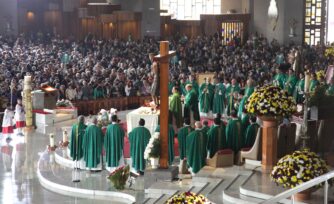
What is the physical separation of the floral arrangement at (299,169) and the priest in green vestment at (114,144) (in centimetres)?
658

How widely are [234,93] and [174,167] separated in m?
7.73

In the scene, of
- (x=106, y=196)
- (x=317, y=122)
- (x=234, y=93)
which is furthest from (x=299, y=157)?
(x=234, y=93)

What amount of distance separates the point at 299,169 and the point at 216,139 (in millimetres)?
5526

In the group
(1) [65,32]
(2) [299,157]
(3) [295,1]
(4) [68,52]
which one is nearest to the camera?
(2) [299,157]

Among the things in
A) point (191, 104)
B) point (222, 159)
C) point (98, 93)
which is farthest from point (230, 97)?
point (222, 159)

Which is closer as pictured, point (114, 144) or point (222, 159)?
point (222, 159)

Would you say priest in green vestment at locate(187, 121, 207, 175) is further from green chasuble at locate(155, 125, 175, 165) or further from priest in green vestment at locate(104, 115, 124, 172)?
priest in green vestment at locate(104, 115, 124, 172)

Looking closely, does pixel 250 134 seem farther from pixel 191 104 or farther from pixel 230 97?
pixel 230 97

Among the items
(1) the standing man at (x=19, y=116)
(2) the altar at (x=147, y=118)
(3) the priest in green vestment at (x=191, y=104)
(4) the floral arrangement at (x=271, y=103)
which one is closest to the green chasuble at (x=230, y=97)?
(3) the priest in green vestment at (x=191, y=104)

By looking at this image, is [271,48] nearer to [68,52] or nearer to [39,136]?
[68,52]

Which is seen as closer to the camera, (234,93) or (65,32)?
(234,93)

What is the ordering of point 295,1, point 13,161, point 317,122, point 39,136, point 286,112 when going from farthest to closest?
1. point 295,1
2. point 39,136
3. point 13,161
4. point 317,122
5. point 286,112

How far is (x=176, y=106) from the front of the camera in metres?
21.2

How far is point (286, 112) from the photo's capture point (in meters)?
13.6
